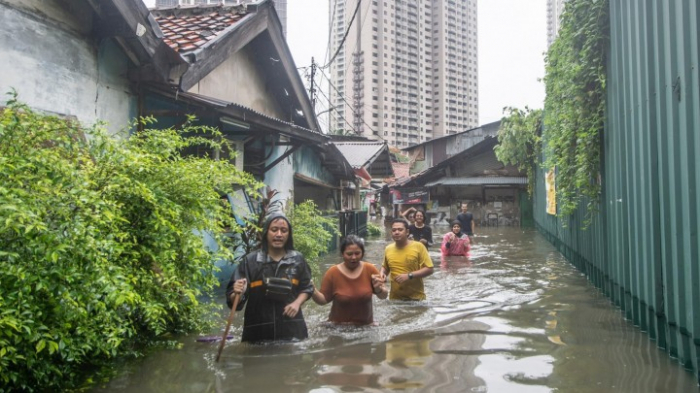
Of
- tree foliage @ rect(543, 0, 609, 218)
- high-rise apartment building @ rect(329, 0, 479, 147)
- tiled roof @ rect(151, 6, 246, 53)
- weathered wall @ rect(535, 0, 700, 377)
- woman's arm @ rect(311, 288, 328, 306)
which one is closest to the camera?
weathered wall @ rect(535, 0, 700, 377)

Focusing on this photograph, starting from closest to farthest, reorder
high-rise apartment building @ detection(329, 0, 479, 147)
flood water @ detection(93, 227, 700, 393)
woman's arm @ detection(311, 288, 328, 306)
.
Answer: flood water @ detection(93, 227, 700, 393)
woman's arm @ detection(311, 288, 328, 306)
high-rise apartment building @ detection(329, 0, 479, 147)

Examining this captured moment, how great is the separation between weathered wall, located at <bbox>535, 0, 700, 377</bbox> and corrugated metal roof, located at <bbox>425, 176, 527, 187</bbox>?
22.5m

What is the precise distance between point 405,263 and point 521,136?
13.3 metres

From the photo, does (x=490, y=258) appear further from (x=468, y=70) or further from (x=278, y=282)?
(x=468, y=70)

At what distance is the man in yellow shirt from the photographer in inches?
283

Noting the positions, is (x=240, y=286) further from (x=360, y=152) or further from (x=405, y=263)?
(x=360, y=152)

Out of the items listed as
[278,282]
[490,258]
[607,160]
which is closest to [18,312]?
[278,282]

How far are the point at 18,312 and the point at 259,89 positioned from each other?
34.6 feet

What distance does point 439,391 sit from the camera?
429 centimetres

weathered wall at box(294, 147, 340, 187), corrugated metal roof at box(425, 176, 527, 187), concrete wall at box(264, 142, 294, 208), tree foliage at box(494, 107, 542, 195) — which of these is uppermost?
tree foliage at box(494, 107, 542, 195)

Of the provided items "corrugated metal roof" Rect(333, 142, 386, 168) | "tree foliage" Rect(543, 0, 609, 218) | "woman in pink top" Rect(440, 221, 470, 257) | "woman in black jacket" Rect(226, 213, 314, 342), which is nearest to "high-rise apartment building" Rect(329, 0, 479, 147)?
"corrugated metal roof" Rect(333, 142, 386, 168)

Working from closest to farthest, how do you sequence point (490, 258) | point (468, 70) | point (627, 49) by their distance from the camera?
point (627, 49)
point (490, 258)
point (468, 70)

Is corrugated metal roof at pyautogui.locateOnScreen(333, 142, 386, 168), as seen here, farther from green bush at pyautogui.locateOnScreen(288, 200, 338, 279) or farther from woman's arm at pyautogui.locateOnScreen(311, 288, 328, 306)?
woman's arm at pyautogui.locateOnScreen(311, 288, 328, 306)

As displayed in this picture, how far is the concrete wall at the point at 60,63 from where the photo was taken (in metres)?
5.82
